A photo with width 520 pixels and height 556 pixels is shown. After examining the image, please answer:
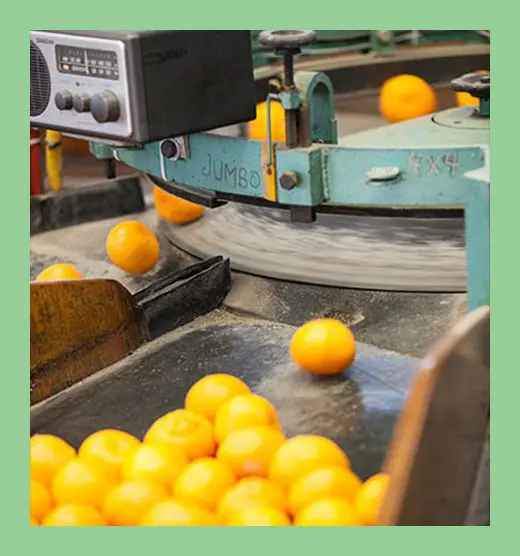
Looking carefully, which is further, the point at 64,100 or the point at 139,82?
the point at 64,100

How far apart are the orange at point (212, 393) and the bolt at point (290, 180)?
55 centimetres

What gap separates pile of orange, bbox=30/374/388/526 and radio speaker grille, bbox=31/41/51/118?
0.84m

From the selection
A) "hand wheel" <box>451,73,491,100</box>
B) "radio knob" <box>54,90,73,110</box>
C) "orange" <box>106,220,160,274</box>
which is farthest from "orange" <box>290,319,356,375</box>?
"hand wheel" <box>451,73,491,100</box>

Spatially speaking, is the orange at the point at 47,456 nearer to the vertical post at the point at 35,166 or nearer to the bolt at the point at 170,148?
the bolt at the point at 170,148

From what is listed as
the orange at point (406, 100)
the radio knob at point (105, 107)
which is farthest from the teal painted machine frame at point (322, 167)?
the orange at point (406, 100)

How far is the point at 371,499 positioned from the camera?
1.99m

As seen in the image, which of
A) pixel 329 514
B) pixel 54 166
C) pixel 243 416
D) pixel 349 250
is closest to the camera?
pixel 329 514

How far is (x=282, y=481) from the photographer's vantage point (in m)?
2.12

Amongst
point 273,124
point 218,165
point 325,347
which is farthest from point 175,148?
point 325,347

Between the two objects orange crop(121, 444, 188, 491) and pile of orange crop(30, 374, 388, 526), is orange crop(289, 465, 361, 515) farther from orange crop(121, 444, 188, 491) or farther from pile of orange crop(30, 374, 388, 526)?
orange crop(121, 444, 188, 491)

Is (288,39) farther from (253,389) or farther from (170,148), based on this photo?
(253,389)

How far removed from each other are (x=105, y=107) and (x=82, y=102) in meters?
0.08

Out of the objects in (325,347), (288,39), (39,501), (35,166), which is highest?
(288,39)

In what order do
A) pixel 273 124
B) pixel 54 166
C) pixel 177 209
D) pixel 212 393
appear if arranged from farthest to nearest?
1. pixel 54 166
2. pixel 177 209
3. pixel 273 124
4. pixel 212 393
